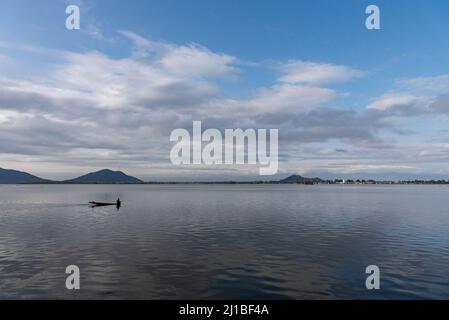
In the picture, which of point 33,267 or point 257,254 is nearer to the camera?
point 33,267

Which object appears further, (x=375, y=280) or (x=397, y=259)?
(x=397, y=259)

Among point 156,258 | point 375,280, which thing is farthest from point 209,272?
point 375,280

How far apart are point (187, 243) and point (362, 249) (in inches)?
1000

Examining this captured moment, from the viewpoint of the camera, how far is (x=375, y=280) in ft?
108
